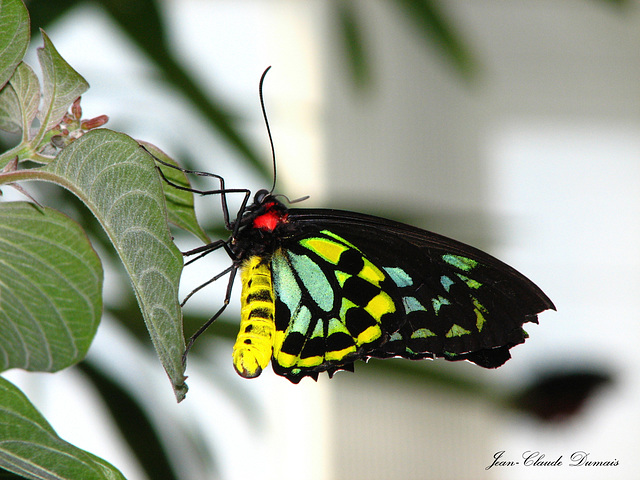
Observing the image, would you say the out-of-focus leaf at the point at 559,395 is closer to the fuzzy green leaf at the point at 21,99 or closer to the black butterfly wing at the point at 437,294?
the black butterfly wing at the point at 437,294

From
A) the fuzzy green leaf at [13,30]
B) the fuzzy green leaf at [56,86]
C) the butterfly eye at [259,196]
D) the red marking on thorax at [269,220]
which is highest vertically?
the butterfly eye at [259,196]

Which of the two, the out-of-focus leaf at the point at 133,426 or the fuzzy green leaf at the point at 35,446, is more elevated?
the out-of-focus leaf at the point at 133,426

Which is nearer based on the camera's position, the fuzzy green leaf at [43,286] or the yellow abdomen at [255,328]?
the fuzzy green leaf at [43,286]

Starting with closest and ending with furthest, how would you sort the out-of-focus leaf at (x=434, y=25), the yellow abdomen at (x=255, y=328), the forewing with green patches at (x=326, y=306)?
the yellow abdomen at (x=255, y=328)
the forewing with green patches at (x=326, y=306)
the out-of-focus leaf at (x=434, y=25)

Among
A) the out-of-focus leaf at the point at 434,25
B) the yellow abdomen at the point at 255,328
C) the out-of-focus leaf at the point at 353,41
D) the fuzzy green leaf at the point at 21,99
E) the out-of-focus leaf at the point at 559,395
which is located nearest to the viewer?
the fuzzy green leaf at the point at 21,99

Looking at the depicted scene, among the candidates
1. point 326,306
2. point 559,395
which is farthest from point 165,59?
point 559,395

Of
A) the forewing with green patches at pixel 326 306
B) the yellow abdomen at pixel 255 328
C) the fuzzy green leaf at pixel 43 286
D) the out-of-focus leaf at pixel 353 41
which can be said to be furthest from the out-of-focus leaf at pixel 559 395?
the fuzzy green leaf at pixel 43 286

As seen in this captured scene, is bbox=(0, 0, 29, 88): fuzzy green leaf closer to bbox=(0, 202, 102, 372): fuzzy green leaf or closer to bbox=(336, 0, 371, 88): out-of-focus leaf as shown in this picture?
bbox=(0, 202, 102, 372): fuzzy green leaf

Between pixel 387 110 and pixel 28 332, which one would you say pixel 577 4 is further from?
pixel 28 332
